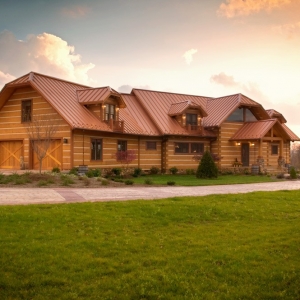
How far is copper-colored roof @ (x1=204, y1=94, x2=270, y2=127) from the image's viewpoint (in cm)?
3469

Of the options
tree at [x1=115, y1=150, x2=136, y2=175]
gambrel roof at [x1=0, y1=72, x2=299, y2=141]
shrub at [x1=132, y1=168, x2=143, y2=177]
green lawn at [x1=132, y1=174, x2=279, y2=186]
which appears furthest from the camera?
shrub at [x1=132, y1=168, x2=143, y2=177]

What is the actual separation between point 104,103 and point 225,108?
13.0m

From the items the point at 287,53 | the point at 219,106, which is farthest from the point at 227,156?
the point at 287,53

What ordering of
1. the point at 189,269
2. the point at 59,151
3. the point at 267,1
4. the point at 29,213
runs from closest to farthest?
the point at 189,269 < the point at 29,213 < the point at 267,1 < the point at 59,151

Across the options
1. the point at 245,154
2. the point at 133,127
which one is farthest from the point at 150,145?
the point at 245,154

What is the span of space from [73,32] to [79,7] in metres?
4.10

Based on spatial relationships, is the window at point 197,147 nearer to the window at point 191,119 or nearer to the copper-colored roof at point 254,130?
the window at point 191,119

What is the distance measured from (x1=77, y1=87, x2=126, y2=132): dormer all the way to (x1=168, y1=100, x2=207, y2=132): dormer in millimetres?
6355

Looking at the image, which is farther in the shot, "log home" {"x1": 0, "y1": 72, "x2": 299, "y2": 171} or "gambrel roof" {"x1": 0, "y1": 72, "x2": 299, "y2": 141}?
"gambrel roof" {"x1": 0, "y1": 72, "x2": 299, "y2": 141}

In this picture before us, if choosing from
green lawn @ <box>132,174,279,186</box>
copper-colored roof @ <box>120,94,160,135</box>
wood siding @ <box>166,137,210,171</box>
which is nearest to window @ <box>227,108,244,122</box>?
wood siding @ <box>166,137,210,171</box>

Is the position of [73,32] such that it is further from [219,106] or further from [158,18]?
[219,106]

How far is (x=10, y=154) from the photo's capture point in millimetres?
29625

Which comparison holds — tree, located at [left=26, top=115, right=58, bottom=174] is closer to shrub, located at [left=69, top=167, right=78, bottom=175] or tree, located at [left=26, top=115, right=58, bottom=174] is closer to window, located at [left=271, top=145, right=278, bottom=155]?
shrub, located at [left=69, top=167, right=78, bottom=175]

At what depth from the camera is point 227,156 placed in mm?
35312
